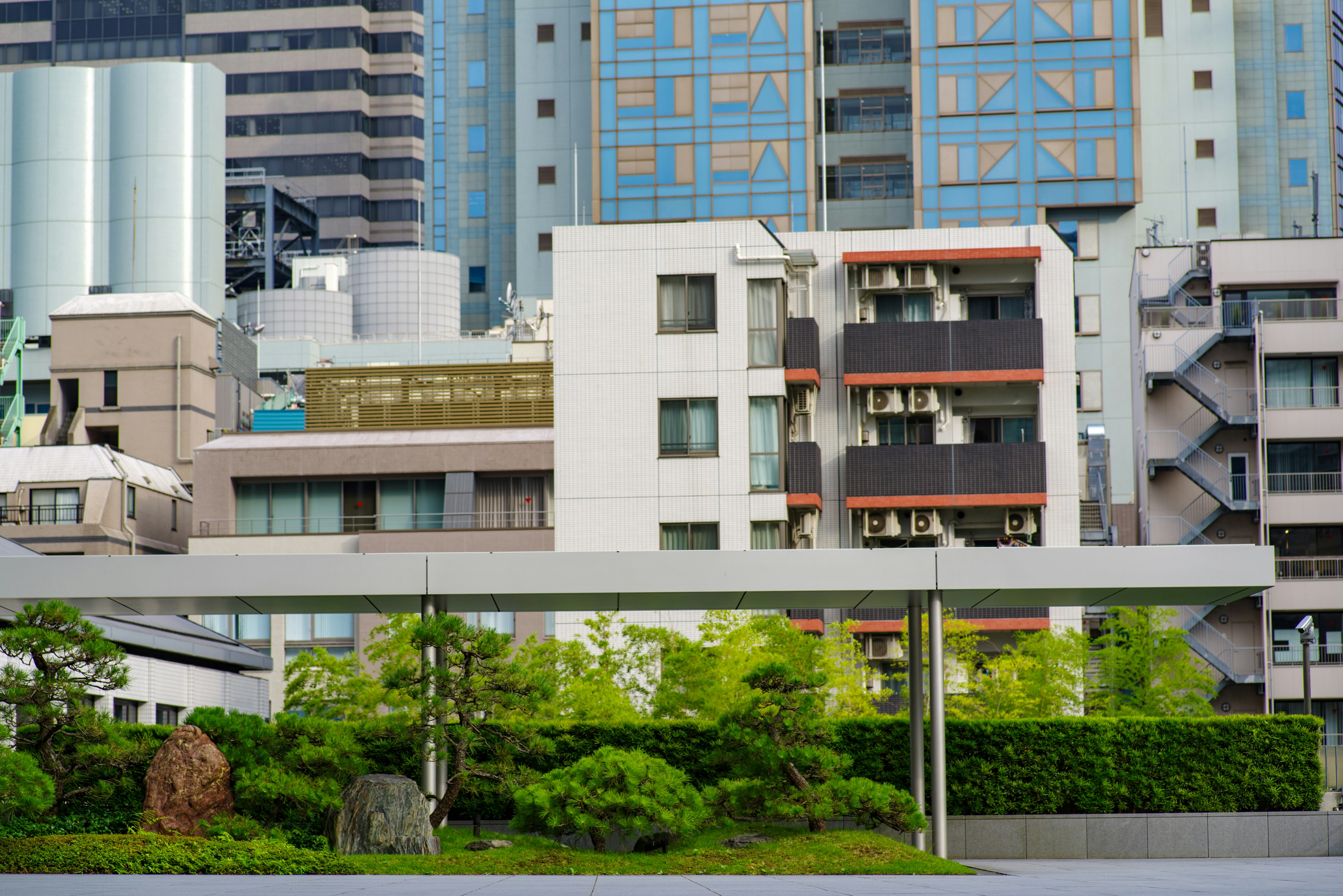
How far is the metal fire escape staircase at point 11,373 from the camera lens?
7950cm

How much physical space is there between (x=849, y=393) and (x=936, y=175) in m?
34.3

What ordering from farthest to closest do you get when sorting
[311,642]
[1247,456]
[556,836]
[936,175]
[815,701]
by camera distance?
[936,175] < [1247,456] < [311,642] < [815,701] < [556,836]

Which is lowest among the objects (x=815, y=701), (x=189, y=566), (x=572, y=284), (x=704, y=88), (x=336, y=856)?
(x=336, y=856)

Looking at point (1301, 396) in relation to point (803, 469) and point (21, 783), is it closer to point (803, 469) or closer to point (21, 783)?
point (803, 469)

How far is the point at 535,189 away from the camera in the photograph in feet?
304

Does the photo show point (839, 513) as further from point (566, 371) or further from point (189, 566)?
point (189, 566)

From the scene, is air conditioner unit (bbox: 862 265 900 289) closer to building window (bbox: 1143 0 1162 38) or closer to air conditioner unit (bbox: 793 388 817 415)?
air conditioner unit (bbox: 793 388 817 415)

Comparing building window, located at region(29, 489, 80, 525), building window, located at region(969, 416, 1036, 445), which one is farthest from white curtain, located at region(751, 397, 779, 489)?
building window, located at region(29, 489, 80, 525)

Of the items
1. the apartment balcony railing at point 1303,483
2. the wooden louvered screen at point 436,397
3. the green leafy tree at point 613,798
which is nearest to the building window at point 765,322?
the wooden louvered screen at point 436,397

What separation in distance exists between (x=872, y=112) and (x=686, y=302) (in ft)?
139

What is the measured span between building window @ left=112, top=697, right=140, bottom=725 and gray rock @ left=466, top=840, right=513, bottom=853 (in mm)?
13137

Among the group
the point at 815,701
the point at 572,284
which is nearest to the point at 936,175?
the point at 572,284

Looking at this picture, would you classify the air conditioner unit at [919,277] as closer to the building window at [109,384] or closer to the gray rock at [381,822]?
the gray rock at [381,822]

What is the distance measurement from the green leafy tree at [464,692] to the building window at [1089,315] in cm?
6076
